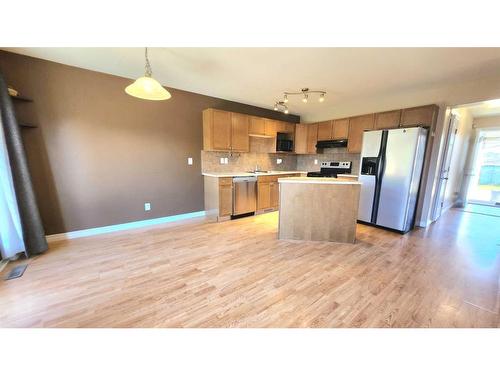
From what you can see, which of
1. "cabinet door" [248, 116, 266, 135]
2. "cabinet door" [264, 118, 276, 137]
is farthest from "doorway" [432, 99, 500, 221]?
"cabinet door" [248, 116, 266, 135]

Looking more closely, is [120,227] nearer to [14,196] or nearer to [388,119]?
[14,196]

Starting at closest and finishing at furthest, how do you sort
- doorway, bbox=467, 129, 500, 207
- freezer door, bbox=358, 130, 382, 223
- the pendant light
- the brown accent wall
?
the pendant light
the brown accent wall
freezer door, bbox=358, 130, 382, 223
doorway, bbox=467, 129, 500, 207

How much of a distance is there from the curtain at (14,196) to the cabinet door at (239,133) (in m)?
2.94

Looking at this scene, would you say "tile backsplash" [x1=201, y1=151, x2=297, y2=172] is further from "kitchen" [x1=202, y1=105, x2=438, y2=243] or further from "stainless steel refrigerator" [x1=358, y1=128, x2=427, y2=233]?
"stainless steel refrigerator" [x1=358, y1=128, x2=427, y2=233]

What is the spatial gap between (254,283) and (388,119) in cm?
367

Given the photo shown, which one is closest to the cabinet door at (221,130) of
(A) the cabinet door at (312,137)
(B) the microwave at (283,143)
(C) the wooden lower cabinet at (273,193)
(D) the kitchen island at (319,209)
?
(C) the wooden lower cabinet at (273,193)

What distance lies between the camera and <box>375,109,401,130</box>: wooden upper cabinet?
332 cm

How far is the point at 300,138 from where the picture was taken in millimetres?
4949

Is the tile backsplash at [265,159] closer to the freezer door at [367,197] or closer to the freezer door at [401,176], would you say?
the freezer door at [367,197]

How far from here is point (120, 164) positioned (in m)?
3.05

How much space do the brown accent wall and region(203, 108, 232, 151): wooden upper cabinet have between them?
17 centimetres
